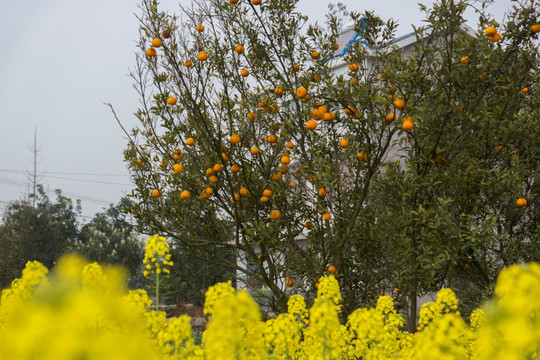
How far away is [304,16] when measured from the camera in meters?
5.16

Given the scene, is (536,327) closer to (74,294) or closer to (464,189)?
Answer: (74,294)

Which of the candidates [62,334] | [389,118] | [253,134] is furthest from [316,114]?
[62,334]

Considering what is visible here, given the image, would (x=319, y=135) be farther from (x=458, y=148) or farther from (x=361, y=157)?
(x=458, y=148)

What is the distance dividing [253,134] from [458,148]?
1991 millimetres

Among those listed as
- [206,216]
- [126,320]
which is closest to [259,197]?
[206,216]

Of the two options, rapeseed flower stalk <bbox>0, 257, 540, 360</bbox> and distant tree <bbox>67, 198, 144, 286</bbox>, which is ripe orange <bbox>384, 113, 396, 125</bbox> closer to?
rapeseed flower stalk <bbox>0, 257, 540, 360</bbox>

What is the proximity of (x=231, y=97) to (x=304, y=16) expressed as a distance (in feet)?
3.76

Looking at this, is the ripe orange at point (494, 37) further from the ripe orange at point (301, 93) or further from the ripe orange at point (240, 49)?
the ripe orange at point (240, 49)

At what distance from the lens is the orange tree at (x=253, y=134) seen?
16.3 feet

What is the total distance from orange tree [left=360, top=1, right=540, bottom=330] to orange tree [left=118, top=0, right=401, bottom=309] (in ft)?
1.26

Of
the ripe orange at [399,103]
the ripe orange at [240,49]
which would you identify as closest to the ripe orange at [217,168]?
the ripe orange at [240,49]

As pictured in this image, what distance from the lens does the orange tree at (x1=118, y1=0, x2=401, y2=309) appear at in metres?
4.96

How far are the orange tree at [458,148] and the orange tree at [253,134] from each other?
384 millimetres

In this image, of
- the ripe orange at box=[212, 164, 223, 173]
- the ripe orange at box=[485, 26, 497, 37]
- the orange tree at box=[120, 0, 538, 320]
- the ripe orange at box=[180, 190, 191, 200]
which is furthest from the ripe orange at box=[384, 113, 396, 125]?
the ripe orange at box=[180, 190, 191, 200]
